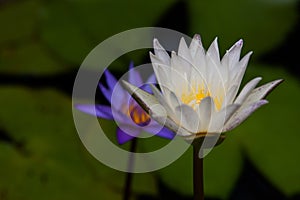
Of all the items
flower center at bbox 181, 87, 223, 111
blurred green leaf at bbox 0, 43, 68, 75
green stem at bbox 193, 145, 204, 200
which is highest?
flower center at bbox 181, 87, 223, 111

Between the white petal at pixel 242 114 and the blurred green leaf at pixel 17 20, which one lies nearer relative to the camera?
the white petal at pixel 242 114

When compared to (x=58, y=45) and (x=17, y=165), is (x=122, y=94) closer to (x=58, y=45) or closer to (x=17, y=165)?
(x=17, y=165)

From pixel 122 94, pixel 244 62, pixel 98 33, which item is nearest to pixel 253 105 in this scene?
pixel 244 62

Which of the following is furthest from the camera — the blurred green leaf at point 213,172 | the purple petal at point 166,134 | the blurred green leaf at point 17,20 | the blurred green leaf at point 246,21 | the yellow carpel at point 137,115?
the blurred green leaf at point 17,20

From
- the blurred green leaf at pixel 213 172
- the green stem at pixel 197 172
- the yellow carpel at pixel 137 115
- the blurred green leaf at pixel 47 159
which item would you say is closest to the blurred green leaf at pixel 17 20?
the blurred green leaf at pixel 47 159

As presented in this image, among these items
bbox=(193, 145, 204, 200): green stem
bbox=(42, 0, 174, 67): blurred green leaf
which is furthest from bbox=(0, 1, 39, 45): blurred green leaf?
bbox=(193, 145, 204, 200): green stem

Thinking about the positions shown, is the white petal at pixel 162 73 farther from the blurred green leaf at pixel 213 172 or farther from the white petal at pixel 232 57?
the blurred green leaf at pixel 213 172

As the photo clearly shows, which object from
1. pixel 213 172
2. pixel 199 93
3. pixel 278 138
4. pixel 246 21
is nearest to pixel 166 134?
pixel 199 93

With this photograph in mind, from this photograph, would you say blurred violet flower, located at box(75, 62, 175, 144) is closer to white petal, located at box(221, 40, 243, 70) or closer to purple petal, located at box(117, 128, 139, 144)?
purple petal, located at box(117, 128, 139, 144)
